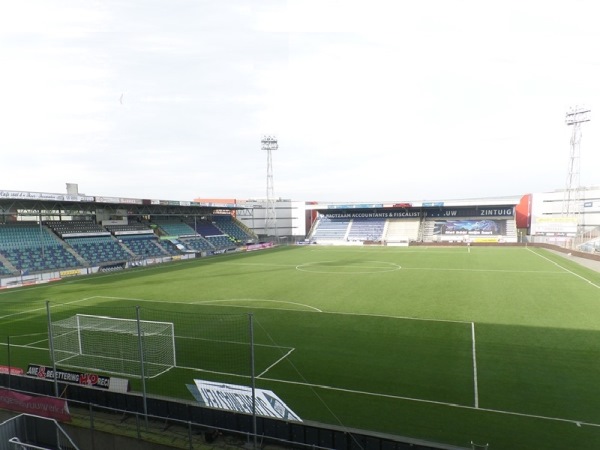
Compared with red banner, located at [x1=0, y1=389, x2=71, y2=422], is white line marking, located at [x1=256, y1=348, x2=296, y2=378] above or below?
below

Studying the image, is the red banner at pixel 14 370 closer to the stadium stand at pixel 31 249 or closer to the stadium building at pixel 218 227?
the stadium building at pixel 218 227

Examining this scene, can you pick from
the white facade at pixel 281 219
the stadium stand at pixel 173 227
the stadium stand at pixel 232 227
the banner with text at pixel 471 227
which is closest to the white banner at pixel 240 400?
the stadium stand at pixel 173 227

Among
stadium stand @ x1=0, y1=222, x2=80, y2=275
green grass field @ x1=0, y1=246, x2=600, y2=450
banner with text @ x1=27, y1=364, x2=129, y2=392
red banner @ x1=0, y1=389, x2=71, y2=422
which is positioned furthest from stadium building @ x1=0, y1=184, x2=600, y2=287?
red banner @ x1=0, y1=389, x2=71, y2=422

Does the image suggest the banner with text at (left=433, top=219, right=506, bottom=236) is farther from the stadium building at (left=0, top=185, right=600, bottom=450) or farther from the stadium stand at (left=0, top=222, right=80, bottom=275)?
the stadium stand at (left=0, top=222, right=80, bottom=275)

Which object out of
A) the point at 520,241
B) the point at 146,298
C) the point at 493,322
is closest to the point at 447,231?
the point at 520,241

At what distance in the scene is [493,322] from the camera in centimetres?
1775

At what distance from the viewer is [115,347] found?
15.3m

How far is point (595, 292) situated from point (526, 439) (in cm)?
2004

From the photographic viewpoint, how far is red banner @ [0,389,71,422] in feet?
30.9

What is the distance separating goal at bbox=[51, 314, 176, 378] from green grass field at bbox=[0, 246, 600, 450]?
23.5 inches

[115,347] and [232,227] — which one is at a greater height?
[232,227]

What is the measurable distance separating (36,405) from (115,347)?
566cm

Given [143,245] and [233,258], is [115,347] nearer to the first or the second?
[233,258]

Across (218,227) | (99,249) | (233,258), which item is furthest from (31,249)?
(218,227)
